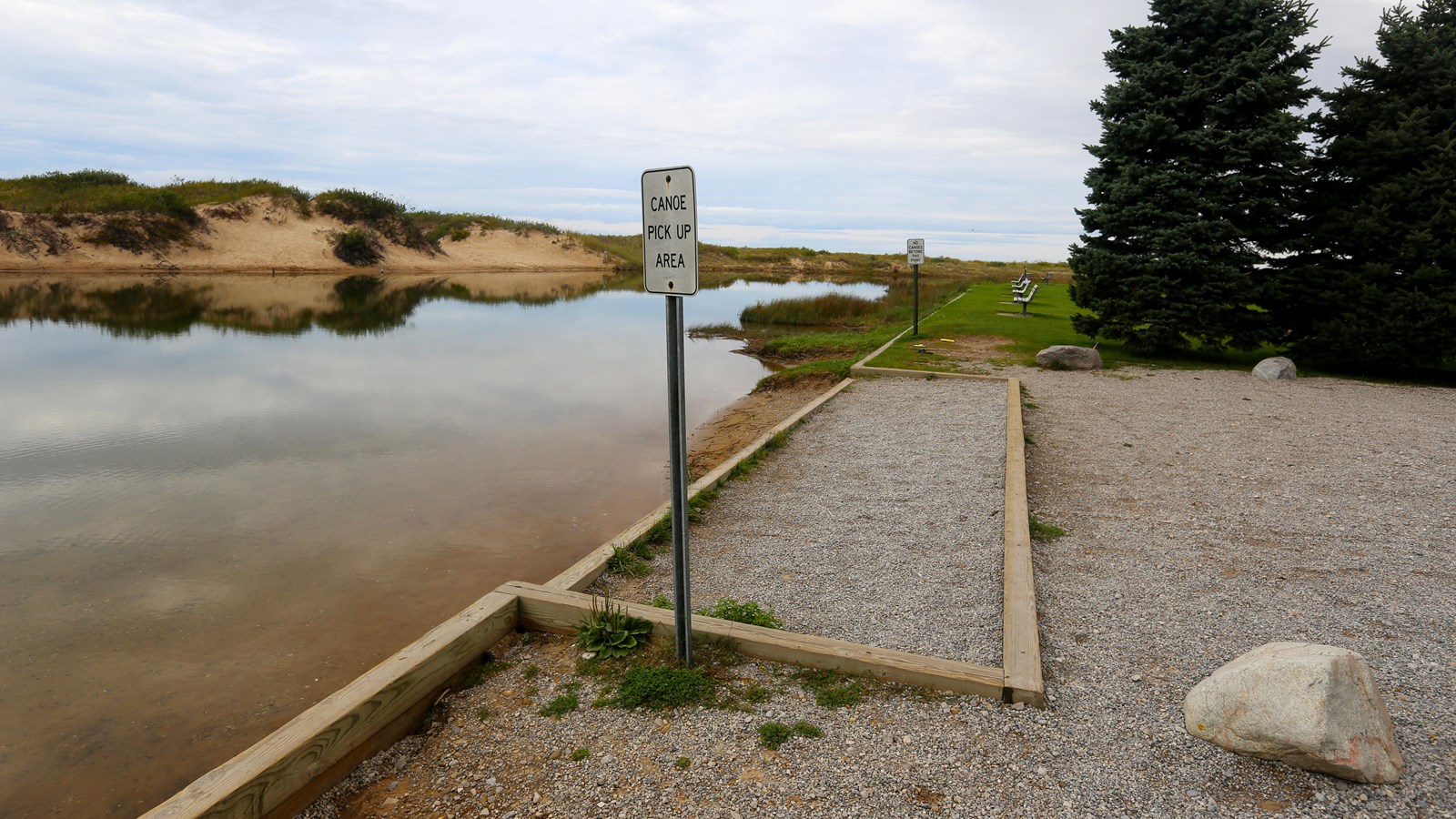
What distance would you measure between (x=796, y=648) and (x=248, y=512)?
19.8ft

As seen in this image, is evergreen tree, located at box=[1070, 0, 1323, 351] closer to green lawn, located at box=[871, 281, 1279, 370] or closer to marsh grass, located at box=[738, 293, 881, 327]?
green lawn, located at box=[871, 281, 1279, 370]

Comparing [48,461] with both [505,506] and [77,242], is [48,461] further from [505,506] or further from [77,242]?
[77,242]

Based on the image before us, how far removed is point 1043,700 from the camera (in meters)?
3.45

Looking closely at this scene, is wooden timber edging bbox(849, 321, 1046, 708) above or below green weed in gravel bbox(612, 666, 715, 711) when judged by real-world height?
above

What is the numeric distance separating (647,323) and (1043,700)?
24.2 metres

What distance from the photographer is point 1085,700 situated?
3.48 metres

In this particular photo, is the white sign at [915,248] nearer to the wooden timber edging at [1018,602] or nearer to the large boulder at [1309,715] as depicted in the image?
the wooden timber edging at [1018,602]

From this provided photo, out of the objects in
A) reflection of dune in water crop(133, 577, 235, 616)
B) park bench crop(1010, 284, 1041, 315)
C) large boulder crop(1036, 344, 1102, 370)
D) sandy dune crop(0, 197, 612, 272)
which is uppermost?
sandy dune crop(0, 197, 612, 272)

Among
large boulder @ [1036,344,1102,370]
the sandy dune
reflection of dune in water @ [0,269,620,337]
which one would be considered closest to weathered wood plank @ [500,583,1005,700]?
large boulder @ [1036,344,1102,370]

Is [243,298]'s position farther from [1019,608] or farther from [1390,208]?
[1390,208]

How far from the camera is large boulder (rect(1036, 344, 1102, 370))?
13508mm

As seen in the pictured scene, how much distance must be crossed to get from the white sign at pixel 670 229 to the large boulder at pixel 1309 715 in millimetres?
2727

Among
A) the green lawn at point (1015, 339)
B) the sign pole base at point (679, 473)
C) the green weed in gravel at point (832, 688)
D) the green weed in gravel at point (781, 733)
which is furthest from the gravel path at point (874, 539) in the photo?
the green lawn at point (1015, 339)

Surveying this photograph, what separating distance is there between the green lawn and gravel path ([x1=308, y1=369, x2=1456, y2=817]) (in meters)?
6.86
